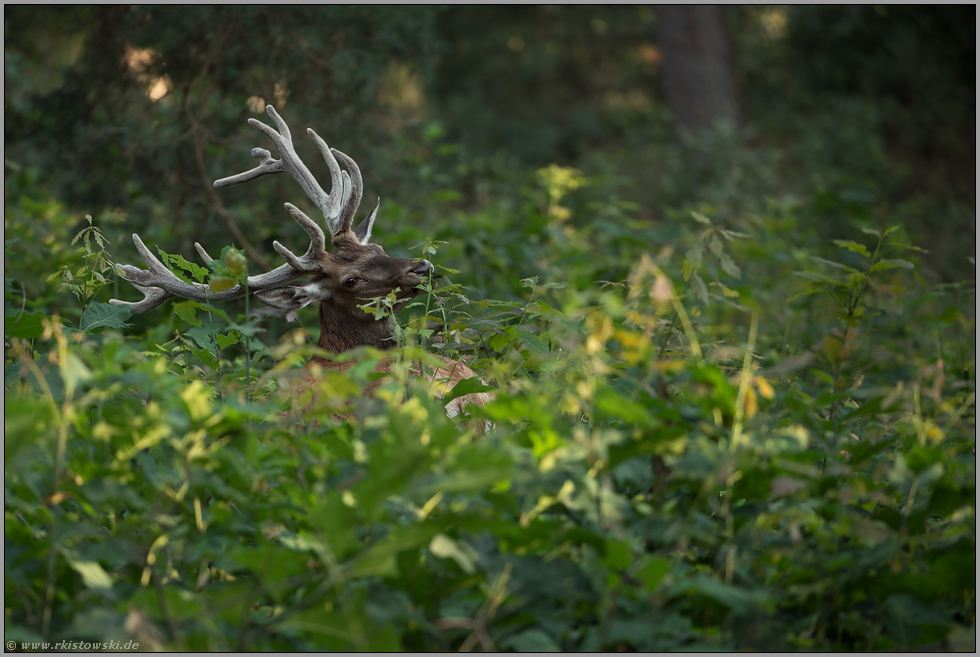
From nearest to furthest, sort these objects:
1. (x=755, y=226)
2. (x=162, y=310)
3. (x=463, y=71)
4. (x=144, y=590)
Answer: (x=144, y=590)
(x=162, y=310)
(x=755, y=226)
(x=463, y=71)

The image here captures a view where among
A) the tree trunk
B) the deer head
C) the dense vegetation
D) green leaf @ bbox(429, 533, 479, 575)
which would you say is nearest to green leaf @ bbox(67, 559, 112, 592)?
the dense vegetation

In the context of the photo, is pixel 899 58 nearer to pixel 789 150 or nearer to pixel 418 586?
pixel 789 150

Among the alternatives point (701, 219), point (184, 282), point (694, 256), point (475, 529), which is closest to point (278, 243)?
point (184, 282)

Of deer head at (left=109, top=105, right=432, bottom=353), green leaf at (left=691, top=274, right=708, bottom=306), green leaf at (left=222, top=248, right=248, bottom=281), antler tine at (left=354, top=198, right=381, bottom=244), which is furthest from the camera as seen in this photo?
antler tine at (left=354, top=198, right=381, bottom=244)

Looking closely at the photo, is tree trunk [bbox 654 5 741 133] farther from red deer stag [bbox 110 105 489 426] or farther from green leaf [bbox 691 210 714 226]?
green leaf [bbox 691 210 714 226]

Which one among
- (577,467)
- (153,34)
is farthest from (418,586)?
(153,34)

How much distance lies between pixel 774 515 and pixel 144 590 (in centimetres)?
A: 129

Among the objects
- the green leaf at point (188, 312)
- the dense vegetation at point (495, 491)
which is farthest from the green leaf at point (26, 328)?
the green leaf at point (188, 312)

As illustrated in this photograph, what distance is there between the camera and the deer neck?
14.5 feet

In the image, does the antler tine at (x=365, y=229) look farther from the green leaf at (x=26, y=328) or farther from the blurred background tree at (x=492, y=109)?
the green leaf at (x=26, y=328)

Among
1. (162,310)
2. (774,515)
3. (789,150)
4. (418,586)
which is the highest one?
(774,515)

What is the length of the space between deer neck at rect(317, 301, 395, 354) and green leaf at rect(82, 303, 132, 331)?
145 cm

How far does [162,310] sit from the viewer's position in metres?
5.83

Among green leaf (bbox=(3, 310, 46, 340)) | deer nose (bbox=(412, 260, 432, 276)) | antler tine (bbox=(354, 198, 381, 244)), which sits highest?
green leaf (bbox=(3, 310, 46, 340))
